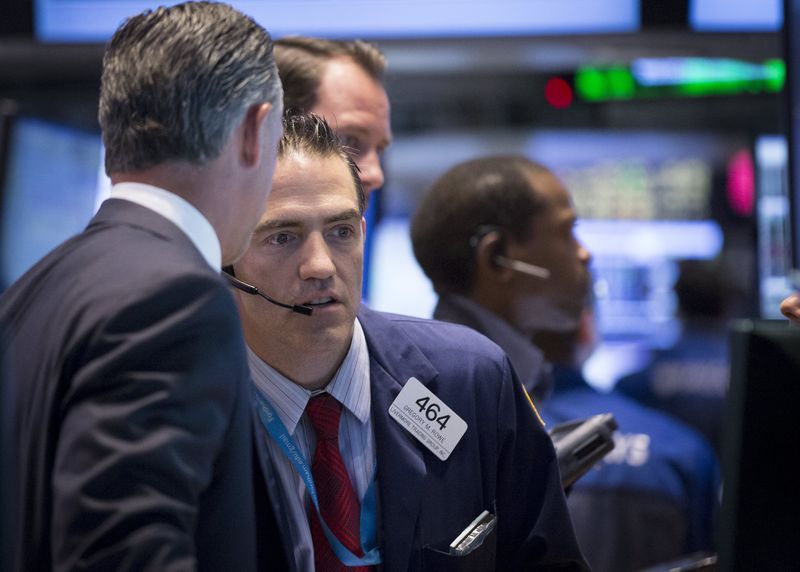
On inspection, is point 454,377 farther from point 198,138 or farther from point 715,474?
point 715,474

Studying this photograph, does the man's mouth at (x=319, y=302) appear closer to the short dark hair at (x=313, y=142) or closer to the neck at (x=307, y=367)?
the neck at (x=307, y=367)

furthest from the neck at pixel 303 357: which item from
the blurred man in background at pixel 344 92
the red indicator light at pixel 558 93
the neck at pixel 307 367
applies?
the red indicator light at pixel 558 93

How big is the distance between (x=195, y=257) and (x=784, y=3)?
5.23ft

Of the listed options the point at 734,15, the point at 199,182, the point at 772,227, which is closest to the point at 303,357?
the point at 199,182

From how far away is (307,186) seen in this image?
1860 mm

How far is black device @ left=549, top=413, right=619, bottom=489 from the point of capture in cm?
214

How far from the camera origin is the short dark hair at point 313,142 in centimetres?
191

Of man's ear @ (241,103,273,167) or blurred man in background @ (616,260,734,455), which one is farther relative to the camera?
blurred man in background @ (616,260,734,455)

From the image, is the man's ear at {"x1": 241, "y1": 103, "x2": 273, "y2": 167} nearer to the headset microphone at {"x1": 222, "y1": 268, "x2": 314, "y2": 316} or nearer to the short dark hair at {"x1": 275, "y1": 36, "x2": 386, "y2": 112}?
the headset microphone at {"x1": 222, "y1": 268, "x2": 314, "y2": 316}

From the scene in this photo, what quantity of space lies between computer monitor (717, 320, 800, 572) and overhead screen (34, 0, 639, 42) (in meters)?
1.59

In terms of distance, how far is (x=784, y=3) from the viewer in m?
2.31

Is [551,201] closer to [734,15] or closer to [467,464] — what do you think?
[734,15]

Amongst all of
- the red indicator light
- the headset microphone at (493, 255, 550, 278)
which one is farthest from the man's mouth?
the red indicator light

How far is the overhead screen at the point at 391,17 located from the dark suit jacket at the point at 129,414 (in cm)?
155
